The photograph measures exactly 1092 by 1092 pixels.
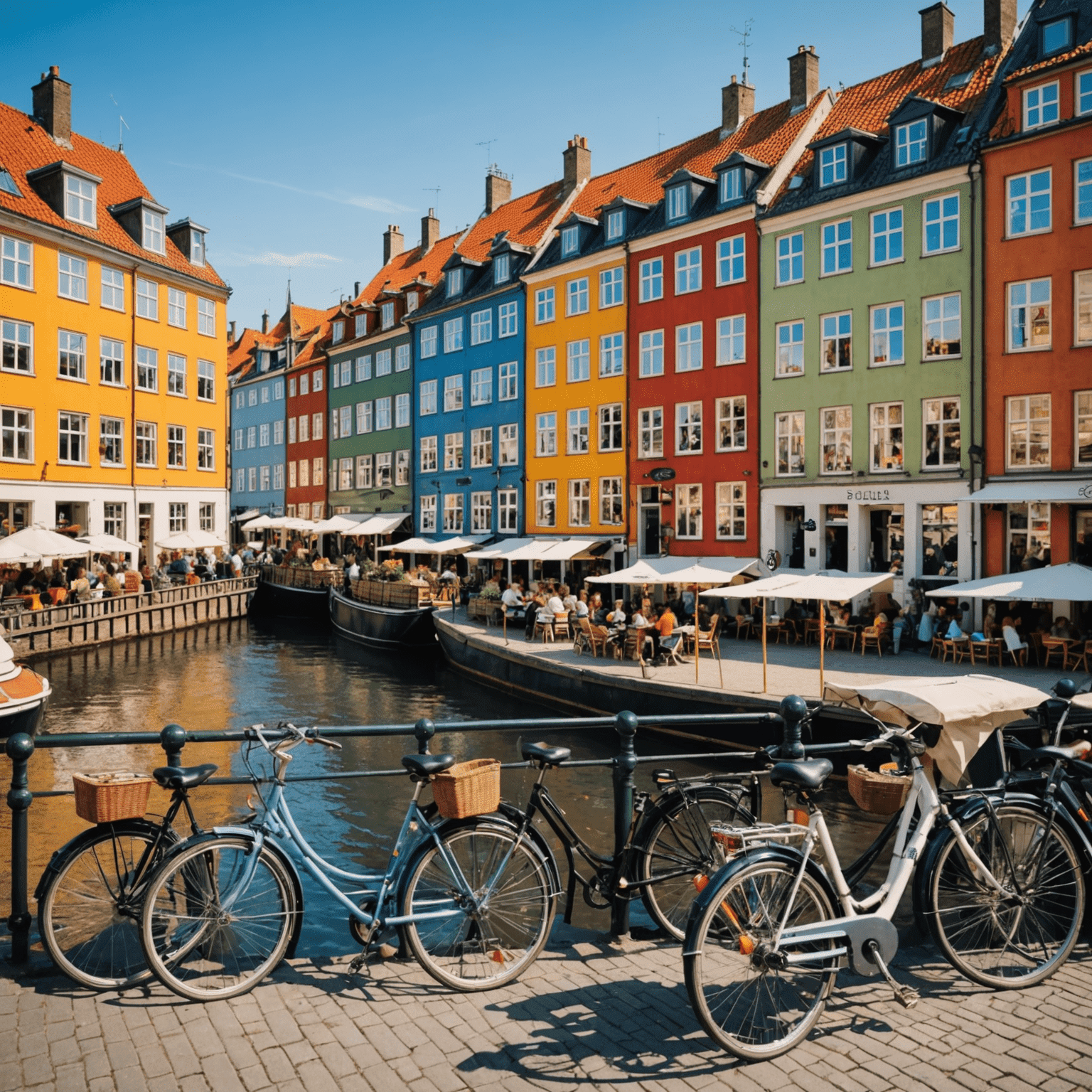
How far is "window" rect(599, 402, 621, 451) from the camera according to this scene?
35625 mm

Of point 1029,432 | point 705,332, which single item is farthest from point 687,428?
point 1029,432

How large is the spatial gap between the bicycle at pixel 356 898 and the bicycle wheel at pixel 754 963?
952 mm

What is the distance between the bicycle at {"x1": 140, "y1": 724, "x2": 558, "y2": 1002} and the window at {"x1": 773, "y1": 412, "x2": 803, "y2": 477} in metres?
25.9

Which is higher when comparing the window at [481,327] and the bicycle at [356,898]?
the window at [481,327]

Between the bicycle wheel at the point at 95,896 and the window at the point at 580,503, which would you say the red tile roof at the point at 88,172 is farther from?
the bicycle wheel at the point at 95,896

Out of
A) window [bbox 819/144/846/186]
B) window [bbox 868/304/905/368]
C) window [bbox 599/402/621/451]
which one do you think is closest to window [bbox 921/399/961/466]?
window [bbox 868/304/905/368]

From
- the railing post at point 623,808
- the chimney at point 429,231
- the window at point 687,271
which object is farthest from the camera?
the chimney at point 429,231

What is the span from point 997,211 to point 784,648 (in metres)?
11.9

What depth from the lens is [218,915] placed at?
14.5ft

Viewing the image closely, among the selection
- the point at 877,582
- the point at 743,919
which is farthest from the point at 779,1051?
the point at 877,582

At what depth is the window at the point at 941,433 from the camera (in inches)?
1008

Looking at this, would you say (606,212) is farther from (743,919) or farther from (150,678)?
(743,919)

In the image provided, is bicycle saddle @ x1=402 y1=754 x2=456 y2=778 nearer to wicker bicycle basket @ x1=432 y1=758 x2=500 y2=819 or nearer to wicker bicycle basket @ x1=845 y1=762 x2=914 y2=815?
wicker bicycle basket @ x1=432 y1=758 x2=500 y2=819

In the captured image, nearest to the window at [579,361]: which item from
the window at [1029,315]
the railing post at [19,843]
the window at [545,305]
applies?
the window at [545,305]
